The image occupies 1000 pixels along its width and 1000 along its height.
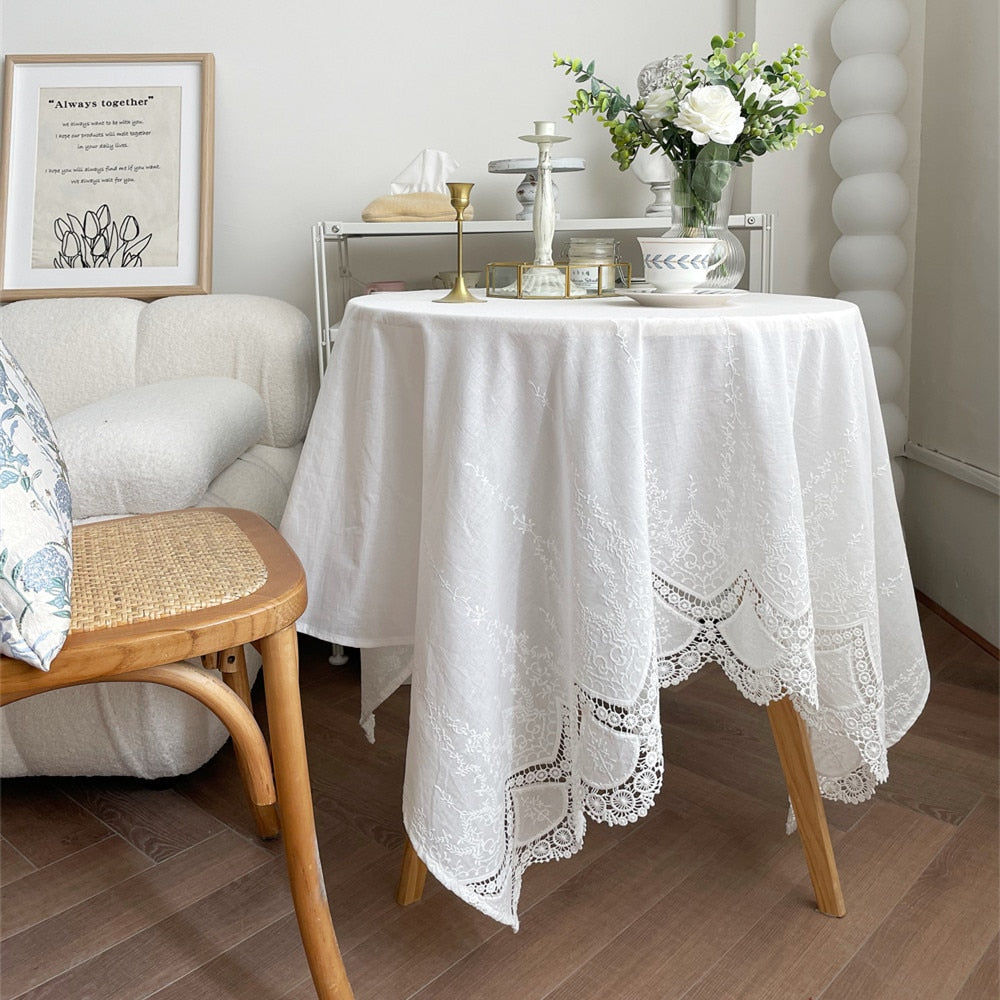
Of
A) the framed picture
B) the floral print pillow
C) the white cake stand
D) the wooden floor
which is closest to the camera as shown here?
the floral print pillow

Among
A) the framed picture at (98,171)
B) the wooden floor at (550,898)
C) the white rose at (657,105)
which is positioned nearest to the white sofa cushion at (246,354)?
the framed picture at (98,171)

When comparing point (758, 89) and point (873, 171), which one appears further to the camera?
point (873, 171)

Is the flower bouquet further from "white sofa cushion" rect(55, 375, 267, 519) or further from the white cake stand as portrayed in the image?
"white sofa cushion" rect(55, 375, 267, 519)

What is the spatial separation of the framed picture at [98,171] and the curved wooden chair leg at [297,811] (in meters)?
1.48

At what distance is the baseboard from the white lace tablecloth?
1027 millimetres

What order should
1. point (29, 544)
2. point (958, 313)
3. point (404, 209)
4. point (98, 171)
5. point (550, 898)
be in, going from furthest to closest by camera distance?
1. point (98, 171)
2. point (958, 313)
3. point (404, 209)
4. point (550, 898)
5. point (29, 544)

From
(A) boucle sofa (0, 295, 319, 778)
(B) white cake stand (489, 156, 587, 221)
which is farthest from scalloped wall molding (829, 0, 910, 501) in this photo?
(A) boucle sofa (0, 295, 319, 778)

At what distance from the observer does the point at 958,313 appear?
2.14m

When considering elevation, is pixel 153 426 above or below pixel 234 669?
above

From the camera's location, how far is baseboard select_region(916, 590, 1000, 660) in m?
2.04

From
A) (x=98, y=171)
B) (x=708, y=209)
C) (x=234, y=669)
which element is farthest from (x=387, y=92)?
(x=234, y=669)

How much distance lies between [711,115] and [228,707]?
0.92m

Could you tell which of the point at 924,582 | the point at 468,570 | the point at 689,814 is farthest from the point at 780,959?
the point at 924,582

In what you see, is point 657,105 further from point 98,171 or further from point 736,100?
point 98,171
